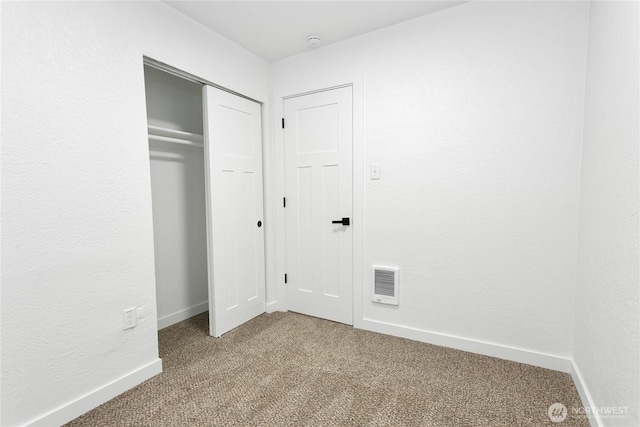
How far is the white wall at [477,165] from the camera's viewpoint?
1.95 meters

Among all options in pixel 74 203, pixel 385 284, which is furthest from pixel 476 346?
pixel 74 203

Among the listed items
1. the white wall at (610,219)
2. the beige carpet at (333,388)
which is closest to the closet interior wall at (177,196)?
the beige carpet at (333,388)

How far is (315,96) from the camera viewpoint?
9.18ft

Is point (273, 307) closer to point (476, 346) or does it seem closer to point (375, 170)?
point (375, 170)

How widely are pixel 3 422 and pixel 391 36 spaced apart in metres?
3.24

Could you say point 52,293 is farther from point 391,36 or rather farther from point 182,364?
point 391,36

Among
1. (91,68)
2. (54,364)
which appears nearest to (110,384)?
(54,364)

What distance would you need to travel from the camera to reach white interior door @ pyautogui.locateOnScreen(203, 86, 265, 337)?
8.18 feet

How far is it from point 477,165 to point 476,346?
131cm

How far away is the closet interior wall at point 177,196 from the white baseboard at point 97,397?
2.76 feet

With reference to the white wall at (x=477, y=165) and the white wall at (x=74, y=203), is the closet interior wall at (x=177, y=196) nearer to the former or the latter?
the white wall at (x=74, y=203)

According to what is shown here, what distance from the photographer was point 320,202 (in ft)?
9.33

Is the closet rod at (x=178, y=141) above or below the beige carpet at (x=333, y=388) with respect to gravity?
above

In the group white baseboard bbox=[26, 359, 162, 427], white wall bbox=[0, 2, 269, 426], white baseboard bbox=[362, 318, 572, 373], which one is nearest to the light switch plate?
white baseboard bbox=[362, 318, 572, 373]
